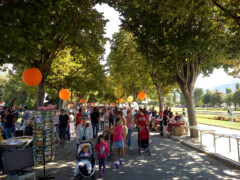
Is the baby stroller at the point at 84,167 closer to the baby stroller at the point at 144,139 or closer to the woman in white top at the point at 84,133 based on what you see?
the woman in white top at the point at 84,133

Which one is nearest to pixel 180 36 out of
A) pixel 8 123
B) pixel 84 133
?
pixel 84 133

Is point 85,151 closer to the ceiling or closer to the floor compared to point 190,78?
closer to the floor

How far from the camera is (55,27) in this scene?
7980 millimetres

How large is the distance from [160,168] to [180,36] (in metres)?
7.78

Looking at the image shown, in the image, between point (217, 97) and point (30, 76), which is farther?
point (217, 97)

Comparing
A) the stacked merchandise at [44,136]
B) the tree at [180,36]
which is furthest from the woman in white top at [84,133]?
the tree at [180,36]

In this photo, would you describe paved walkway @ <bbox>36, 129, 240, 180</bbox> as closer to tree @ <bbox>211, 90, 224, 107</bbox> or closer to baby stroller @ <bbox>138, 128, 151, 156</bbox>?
baby stroller @ <bbox>138, 128, 151, 156</bbox>

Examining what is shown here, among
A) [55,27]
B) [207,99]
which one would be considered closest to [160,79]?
[55,27]

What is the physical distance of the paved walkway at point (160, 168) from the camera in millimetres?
5823

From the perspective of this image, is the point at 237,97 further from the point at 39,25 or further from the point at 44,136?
the point at 39,25

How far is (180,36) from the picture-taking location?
11094 millimetres

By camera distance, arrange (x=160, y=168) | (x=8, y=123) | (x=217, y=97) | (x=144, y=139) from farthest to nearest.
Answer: (x=217, y=97)
(x=8, y=123)
(x=144, y=139)
(x=160, y=168)

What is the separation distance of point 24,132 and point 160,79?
1161 centimetres

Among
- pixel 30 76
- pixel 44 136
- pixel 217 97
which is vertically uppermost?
pixel 217 97
